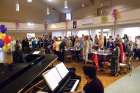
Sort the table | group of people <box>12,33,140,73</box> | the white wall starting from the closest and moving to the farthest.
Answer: group of people <box>12,33,140,73</box>
the table
the white wall

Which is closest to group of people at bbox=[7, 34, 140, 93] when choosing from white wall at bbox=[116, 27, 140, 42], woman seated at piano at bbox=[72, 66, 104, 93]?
woman seated at piano at bbox=[72, 66, 104, 93]

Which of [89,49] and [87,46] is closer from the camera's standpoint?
[87,46]

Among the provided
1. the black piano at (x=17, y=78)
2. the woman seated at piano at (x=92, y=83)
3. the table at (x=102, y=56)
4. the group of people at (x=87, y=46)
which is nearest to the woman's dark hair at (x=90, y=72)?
the woman seated at piano at (x=92, y=83)

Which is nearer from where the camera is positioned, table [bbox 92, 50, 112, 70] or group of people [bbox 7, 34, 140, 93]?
group of people [bbox 7, 34, 140, 93]

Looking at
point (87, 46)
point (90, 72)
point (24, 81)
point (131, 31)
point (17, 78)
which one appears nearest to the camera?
point (24, 81)

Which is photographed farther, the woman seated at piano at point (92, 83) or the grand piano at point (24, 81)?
the woman seated at piano at point (92, 83)

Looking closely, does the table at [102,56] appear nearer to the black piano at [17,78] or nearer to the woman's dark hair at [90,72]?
the woman's dark hair at [90,72]

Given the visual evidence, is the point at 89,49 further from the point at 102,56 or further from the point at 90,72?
the point at 90,72

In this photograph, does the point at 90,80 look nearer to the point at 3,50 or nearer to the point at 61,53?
the point at 3,50

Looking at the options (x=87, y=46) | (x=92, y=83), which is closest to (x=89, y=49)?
(x=87, y=46)

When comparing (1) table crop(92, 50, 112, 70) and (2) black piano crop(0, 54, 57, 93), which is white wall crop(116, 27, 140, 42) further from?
(2) black piano crop(0, 54, 57, 93)

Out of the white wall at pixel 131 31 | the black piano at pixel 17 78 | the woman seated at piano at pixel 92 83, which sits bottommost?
the woman seated at piano at pixel 92 83

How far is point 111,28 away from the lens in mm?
13945

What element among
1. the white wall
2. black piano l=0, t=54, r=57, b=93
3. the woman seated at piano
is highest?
the white wall
